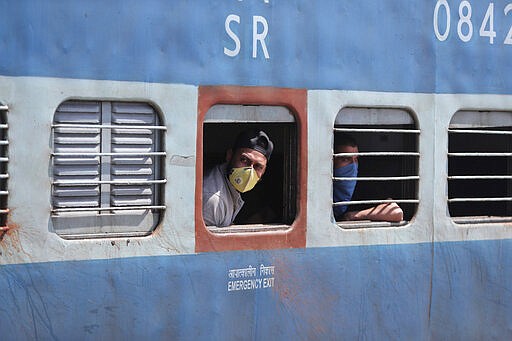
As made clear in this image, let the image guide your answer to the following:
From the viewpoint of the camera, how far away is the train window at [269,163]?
490cm

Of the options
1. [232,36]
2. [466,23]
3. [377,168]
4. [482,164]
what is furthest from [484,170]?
[232,36]

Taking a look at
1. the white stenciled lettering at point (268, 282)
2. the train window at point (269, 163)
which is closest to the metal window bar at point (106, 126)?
the train window at point (269, 163)

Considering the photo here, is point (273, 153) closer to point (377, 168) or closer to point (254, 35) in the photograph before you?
point (377, 168)

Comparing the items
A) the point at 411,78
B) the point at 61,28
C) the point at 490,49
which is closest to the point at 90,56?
the point at 61,28

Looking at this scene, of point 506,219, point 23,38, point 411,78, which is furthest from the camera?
point 506,219

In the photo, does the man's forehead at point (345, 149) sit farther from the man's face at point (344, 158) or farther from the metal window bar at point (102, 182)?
the metal window bar at point (102, 182)

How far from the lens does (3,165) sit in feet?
13.9

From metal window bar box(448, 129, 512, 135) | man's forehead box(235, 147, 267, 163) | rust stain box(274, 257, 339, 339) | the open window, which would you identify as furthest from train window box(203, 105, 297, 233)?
metal window bar box(448, 129, 512, 135)

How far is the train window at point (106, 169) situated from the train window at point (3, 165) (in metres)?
0.21

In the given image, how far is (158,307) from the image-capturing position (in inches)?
182

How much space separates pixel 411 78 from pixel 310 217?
981 mm

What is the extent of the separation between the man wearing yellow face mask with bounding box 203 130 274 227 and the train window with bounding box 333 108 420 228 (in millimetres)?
402

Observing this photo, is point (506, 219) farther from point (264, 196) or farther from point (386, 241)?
point (264, 196)

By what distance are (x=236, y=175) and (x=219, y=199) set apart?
0.50 ft
